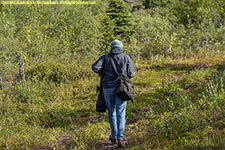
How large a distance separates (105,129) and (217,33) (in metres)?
15.5

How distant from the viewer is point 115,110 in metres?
4.71

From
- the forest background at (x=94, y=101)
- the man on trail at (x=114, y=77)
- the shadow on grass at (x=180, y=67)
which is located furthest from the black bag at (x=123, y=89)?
the shadow on grass at (x=180, y=67)

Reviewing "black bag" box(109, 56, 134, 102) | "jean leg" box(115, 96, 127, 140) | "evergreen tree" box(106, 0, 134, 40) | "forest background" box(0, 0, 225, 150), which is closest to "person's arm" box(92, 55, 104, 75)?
"black bag" box(109, 56, 134, 102)

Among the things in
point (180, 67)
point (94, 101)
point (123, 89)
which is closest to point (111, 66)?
point (123, 89)

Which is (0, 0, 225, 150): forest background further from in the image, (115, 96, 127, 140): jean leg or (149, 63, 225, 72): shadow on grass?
(115, 96, 127, 140): jean leg

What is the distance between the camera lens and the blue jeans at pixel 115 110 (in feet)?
15.0

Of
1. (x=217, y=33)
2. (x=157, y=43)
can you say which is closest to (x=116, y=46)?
(x=157, y=43)

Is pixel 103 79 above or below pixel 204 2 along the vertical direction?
below

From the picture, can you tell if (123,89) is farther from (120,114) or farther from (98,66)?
(98,66)

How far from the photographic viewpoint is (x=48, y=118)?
24.5 ft

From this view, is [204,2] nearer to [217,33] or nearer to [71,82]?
[217,33]

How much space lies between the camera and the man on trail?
4562 mm

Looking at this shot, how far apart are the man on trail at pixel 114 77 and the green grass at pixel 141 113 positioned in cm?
46

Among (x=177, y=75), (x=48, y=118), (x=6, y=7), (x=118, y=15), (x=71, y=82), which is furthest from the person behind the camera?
(x=6, y=7)
